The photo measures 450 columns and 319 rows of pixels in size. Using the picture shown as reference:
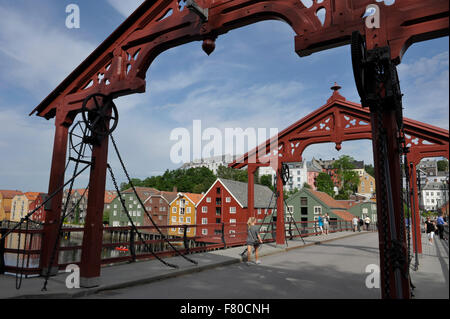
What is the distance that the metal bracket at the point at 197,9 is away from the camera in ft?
16.2

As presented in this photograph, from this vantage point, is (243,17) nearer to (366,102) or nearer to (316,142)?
(366,102)

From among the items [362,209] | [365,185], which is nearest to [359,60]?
[362,209]

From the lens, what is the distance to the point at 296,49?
4484 millimetres

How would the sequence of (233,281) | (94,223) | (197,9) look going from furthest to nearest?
1. (233,281)
2. (94,223)
3. (197,9)

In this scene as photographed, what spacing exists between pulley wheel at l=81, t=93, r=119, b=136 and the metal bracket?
8.51 ft

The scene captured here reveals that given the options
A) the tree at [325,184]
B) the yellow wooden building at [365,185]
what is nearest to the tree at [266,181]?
the yellow wooden building at [365,185]

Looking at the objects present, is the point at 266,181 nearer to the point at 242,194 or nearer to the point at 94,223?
the point at 242,194

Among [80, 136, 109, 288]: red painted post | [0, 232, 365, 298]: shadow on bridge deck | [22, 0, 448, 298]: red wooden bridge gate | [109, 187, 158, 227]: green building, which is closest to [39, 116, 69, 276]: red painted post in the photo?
[22, 0, 448, 298]: red wooden bridge gate

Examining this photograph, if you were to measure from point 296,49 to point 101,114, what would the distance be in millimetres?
4047

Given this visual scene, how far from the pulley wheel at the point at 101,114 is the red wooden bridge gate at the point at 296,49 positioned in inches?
1.2

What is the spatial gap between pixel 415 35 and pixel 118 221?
74457 mm

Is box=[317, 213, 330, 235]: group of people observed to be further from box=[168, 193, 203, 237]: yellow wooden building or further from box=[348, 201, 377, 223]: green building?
box=[168, 193, 203, 237]: yellow wooden building
